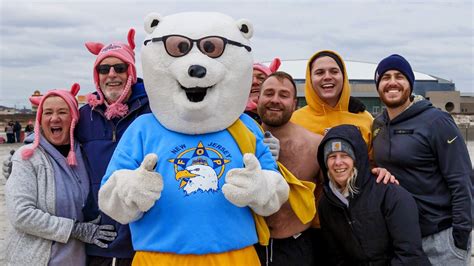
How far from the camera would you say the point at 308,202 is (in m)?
3.43

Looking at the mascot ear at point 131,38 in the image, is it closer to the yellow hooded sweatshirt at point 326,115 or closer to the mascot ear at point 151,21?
the mascot ear at point 151,21

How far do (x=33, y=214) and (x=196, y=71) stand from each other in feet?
4.75

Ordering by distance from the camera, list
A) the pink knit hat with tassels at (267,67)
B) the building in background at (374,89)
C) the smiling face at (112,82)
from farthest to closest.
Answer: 1. the building in background at (374,89)
2. the pink knit hat with tassels at (267,67)
3. the smiling face at (112,82)

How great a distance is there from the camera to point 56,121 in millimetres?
3590

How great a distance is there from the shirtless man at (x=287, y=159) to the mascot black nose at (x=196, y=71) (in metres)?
0.85

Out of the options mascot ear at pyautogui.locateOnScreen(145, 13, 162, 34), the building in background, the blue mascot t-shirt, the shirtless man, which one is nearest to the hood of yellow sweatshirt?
the shirtless man

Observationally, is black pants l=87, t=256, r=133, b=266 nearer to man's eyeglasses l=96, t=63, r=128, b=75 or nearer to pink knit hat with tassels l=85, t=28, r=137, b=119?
pink knit hat with tassels l=85, t=28, r=137, b=119

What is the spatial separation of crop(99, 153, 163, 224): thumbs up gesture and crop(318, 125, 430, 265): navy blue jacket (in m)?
1.27

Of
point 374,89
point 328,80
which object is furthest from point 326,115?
point 374,89

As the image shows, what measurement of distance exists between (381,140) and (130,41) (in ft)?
6.99

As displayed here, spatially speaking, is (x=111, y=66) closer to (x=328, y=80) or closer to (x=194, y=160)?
(x=194, y=160)

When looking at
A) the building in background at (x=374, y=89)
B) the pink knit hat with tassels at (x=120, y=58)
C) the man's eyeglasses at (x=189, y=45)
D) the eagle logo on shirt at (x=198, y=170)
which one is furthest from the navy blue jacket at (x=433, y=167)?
the building in background at (x=374, y=89)

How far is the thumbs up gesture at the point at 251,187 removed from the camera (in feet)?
9.43

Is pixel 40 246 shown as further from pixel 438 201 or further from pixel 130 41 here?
pixel 438 201
